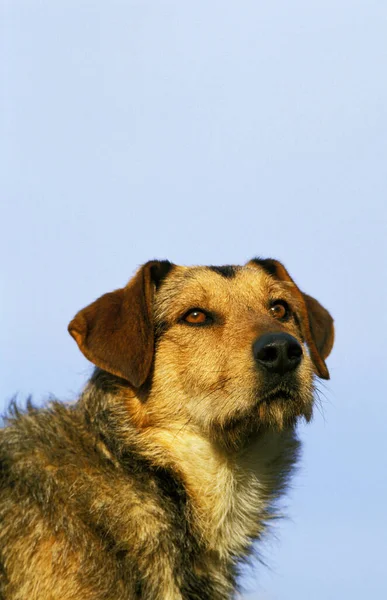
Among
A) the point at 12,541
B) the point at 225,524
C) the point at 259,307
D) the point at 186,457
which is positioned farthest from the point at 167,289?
the point at 12,541

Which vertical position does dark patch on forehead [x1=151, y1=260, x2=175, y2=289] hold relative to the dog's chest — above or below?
above

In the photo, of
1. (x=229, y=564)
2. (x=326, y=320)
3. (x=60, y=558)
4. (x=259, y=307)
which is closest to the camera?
(x=60, y=558)

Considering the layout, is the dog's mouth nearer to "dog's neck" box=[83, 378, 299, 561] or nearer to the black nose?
the black nose

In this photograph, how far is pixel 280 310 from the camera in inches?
301

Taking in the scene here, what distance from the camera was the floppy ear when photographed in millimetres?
7664

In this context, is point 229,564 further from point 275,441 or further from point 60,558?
point 60,558

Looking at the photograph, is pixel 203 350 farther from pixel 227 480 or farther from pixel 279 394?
pixel 227 480

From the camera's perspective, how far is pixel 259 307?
7387 millimetres

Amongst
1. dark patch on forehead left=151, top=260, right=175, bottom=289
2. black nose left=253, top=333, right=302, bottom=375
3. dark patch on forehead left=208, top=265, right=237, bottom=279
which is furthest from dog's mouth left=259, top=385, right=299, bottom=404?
dark patch on forehead left=151, top=260, right=175, bottom=289

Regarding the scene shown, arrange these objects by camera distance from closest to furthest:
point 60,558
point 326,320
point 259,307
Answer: point 60,558 < point 259,307 < point 326,320

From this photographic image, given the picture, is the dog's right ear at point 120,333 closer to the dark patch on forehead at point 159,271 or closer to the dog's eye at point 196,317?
the dog's eye at point 196,317

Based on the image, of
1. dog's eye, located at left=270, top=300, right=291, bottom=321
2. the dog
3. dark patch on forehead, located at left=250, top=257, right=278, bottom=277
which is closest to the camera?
the dog

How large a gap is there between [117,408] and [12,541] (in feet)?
4.48

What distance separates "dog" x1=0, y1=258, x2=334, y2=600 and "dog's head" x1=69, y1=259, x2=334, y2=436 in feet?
0.04
